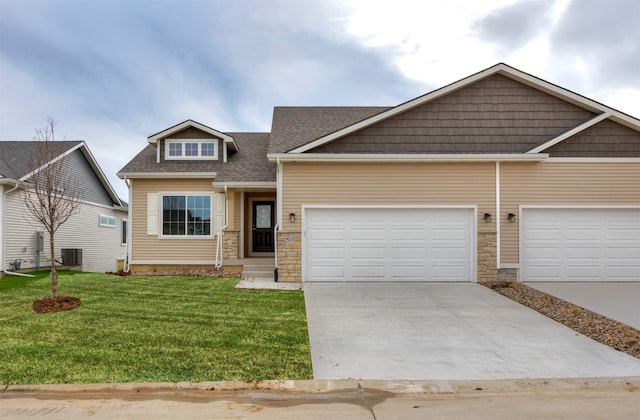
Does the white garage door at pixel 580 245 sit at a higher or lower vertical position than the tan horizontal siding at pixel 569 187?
lower

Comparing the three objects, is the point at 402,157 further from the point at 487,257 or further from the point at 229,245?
the point at 229,245

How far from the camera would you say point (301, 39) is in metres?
15.4

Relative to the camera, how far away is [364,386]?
4.18 meters

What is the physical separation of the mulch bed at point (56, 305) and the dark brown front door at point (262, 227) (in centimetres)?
652

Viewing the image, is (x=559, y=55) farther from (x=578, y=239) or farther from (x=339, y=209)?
(x=339, y=209)

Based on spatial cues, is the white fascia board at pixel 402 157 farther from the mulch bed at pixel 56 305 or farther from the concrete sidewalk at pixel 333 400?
the concrete sidewalk at pixel 333 400

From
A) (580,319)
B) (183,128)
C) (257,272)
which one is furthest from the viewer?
(183,128)

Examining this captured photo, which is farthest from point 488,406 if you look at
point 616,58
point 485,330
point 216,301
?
point 616,58

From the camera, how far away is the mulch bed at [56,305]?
7.27 meters

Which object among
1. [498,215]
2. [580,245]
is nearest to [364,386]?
[498,215]

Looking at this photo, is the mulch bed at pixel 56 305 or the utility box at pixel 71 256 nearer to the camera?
the mulch bed at pixel 56 305

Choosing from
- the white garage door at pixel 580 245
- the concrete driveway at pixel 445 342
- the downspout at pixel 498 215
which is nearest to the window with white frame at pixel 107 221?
the concrete driveway at pixel 445 342

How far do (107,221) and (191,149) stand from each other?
26.7ft

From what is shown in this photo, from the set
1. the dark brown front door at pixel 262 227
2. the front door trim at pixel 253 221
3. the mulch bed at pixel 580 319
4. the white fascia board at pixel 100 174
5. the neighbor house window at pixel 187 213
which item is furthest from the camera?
the white fascia board at pixel 100 174
